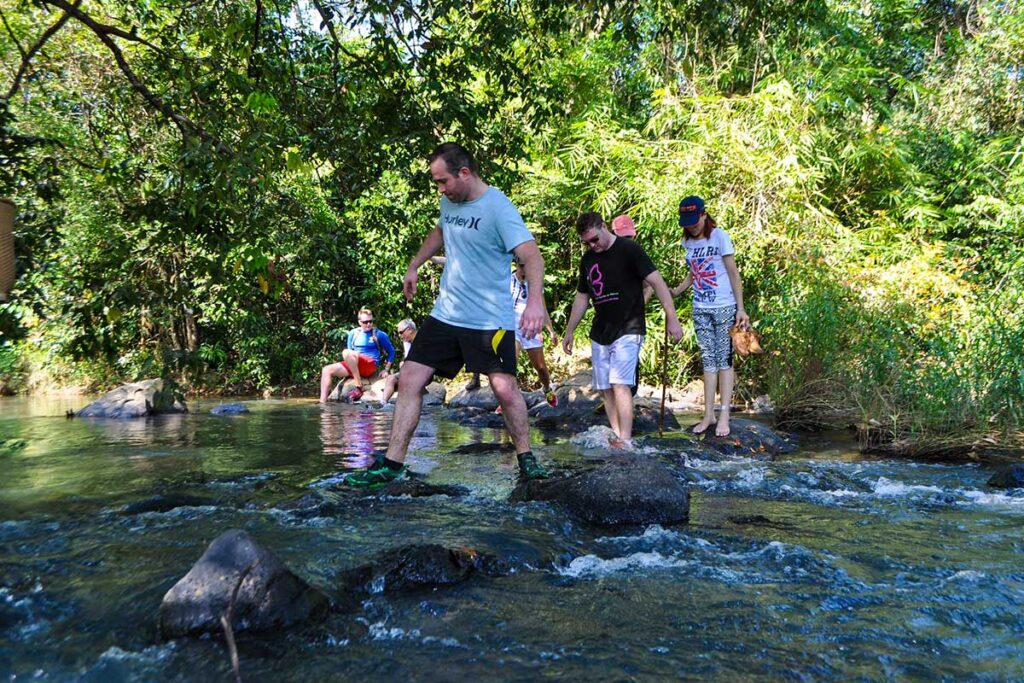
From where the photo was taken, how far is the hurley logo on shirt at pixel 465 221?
5066 mm

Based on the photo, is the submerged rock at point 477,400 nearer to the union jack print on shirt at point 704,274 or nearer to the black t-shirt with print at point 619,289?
the union jack print on shirt at point 704,274

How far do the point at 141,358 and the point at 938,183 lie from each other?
15.3 meters

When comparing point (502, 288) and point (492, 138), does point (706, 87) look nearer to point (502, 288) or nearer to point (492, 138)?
point (492, 138)

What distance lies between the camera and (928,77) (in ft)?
59.6

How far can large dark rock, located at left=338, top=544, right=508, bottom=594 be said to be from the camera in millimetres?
3377

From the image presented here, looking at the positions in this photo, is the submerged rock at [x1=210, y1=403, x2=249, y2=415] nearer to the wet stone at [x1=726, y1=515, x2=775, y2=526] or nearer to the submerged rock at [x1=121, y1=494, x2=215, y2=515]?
the submerged rock at [x1=121, y1=494, x2=215, y2=515]

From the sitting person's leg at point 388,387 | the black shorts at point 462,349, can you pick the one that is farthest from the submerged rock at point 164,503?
the sitting person's leg at point 388,387

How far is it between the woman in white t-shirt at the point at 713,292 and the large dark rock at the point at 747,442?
107mm

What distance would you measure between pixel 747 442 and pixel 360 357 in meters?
7.97

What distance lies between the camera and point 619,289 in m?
6.84

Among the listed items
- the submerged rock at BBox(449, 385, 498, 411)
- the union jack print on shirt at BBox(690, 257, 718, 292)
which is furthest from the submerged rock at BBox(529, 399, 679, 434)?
the union jack print on shirt at BBox(690, 257, 718, 292)

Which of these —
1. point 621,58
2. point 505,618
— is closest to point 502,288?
point 505,618

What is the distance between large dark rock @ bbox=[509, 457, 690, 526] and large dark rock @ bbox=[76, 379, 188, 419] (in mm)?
8558

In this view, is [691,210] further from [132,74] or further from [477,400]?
[477,400]
